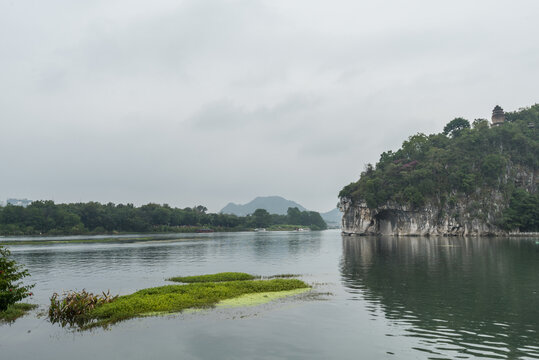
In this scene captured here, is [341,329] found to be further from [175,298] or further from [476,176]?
[476,176]

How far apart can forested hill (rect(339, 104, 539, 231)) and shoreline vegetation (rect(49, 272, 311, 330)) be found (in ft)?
360

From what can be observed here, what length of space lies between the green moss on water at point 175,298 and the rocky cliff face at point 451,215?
108799mm

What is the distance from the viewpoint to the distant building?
154m

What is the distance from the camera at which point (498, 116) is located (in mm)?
154875

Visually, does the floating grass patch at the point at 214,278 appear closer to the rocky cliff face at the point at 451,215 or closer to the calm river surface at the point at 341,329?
the calm river surface at the point at 341,329

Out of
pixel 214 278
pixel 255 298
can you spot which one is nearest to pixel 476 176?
pixel 214 278

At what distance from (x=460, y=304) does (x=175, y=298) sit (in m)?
19.5

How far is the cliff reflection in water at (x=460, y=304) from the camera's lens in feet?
55.1

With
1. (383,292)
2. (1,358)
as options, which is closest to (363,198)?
(383,292)

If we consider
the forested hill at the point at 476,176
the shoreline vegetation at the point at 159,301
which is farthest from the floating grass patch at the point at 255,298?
the forested hill at the point at 476,176

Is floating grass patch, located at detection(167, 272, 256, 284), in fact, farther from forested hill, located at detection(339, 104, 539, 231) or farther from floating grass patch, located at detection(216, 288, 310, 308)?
forested hill, located at detection(339, 104, 539, 231)

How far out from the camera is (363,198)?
147m

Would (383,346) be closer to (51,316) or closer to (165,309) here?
(165,309)

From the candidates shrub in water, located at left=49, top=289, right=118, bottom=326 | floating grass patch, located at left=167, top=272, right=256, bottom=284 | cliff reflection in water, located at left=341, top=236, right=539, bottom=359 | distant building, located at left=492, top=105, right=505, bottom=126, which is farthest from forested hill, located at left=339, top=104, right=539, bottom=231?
shrub in water, located at left=49, top=289, right=118, bottom=326
